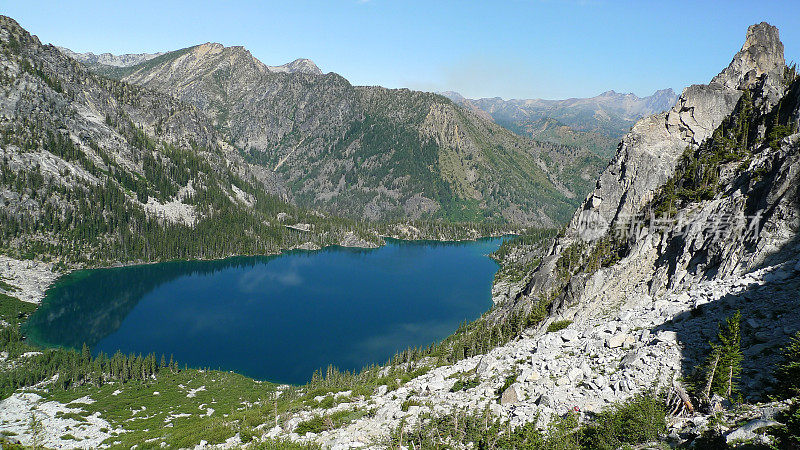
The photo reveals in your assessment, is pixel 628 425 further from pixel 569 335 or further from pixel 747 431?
pixel 569 335

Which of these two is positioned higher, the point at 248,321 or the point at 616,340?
the point at 616,340

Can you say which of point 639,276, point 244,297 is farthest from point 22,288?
point 639,276

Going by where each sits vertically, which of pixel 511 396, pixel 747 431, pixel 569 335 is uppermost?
pixel 747 431

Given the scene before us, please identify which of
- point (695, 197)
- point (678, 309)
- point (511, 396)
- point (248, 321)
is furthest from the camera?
point (248, 321)

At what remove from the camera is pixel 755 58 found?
118 m

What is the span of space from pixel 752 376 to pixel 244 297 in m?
181

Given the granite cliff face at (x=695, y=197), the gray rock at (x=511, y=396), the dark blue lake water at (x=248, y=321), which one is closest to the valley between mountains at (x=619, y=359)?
the gray rock at (x=511, y=396)

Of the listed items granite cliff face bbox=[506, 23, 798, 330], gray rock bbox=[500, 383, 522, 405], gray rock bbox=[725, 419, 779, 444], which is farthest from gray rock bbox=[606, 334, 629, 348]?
granite cliff face bbox=[506, 23, 798, 330]

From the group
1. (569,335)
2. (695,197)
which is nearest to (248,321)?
(569,335)

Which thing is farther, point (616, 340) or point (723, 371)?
point (616, 340)

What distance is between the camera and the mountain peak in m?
116

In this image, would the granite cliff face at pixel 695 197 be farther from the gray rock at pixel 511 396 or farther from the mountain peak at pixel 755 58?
the gray rock at pixel 511 396

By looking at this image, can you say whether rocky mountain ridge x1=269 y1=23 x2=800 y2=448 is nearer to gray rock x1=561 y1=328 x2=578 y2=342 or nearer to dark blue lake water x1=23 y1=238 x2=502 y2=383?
gray rock x1=561 y1=328 x2=578 y2=342

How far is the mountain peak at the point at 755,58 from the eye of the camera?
11569 centimetres
